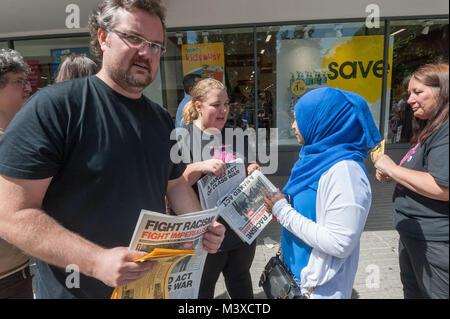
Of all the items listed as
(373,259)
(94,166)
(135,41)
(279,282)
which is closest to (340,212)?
(279,282)

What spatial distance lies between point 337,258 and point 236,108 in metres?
5.63

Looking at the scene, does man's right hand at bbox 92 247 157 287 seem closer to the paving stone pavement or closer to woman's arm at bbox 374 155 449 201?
woman's arm at bbox 374 155 449 201

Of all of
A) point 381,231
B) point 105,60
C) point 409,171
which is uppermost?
point 105,60

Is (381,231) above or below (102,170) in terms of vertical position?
below

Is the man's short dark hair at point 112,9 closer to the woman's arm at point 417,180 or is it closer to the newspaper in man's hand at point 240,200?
the newspaper in man's hand at point 240,200

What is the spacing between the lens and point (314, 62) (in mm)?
6508

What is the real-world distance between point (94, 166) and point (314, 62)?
6508mm

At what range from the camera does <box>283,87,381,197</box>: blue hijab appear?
133 cm

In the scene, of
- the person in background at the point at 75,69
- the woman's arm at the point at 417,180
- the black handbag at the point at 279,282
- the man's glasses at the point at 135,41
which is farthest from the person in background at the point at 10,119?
the woman's arm at the point at 417,180

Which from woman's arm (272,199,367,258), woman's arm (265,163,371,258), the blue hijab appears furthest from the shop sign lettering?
woman's arm (272,199,367,258)

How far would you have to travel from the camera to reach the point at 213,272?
1.91m

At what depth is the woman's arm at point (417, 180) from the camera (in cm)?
123

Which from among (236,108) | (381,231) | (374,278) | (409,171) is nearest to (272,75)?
(236,108)
